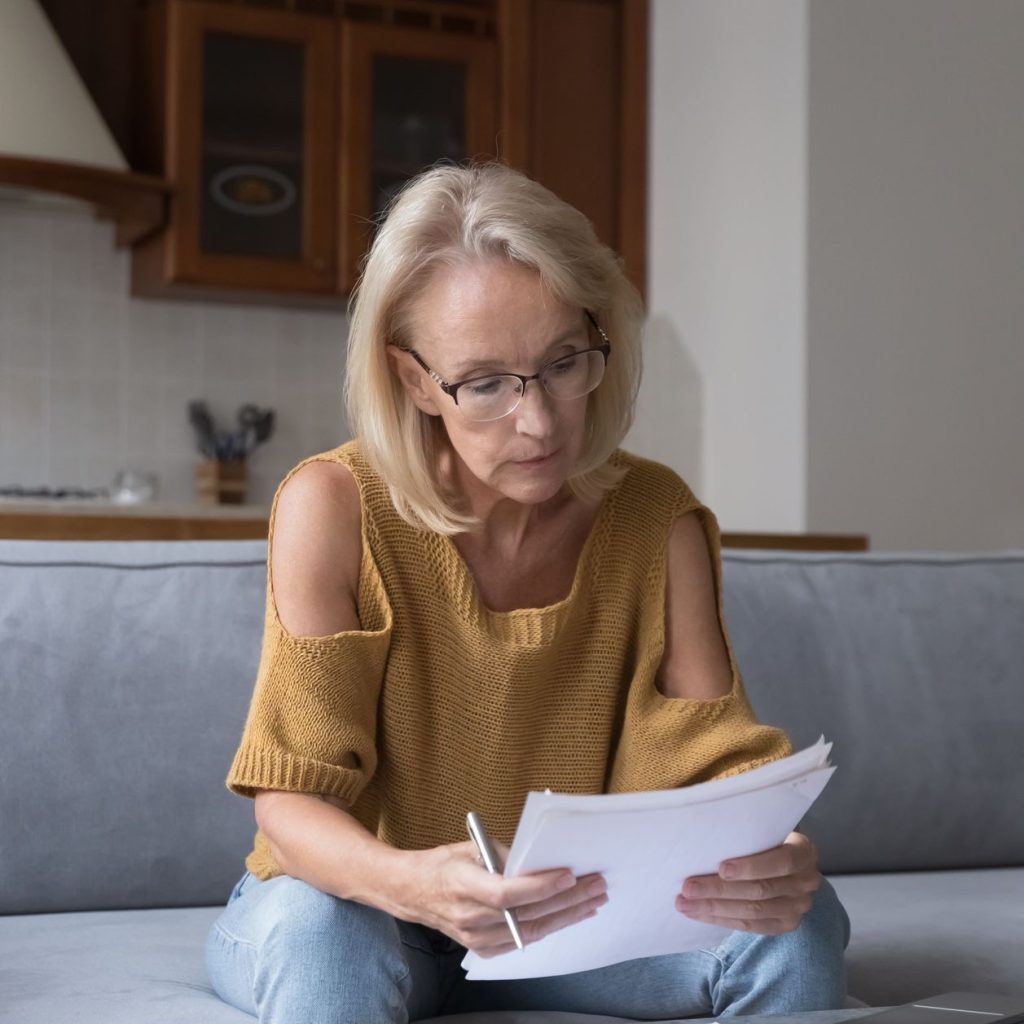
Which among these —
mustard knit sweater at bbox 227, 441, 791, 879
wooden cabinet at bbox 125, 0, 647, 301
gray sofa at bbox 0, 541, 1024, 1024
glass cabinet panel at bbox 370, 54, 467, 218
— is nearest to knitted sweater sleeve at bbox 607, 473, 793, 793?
mustard knit sweater at bbox 227, 441, 791, 879

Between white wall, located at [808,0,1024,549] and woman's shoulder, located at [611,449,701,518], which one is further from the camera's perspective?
white wall, located at [808,0,1024,549]

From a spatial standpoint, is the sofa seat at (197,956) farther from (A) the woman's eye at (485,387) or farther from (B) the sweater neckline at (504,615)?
(A) the woman's eye at (485,387)

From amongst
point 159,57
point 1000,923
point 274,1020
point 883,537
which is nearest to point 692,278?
point 883,537

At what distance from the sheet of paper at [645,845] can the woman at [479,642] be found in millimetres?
33

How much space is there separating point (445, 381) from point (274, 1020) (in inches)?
20.3

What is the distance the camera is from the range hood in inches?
135

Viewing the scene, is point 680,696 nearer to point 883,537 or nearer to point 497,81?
point 883,537

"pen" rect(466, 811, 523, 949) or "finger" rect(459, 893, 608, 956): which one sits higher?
"pen" rect(466, 811, 523, 949)

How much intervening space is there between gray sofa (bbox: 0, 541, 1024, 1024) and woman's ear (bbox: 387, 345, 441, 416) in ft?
1.47

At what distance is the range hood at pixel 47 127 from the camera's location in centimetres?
344

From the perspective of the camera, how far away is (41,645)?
1.58 m

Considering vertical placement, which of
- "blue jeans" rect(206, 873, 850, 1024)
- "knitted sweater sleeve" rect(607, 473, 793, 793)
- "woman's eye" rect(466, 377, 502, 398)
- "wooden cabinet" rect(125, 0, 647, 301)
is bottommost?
"blue jeans" rect(206, 873, 850, 1024)

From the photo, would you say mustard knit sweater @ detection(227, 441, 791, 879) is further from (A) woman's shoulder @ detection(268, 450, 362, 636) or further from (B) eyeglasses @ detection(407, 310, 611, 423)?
(B) eyeglasses @ detection(407, 310, 611, 423)

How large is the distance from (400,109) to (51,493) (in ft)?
4.52
